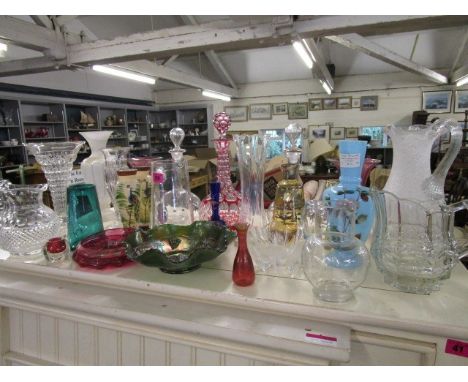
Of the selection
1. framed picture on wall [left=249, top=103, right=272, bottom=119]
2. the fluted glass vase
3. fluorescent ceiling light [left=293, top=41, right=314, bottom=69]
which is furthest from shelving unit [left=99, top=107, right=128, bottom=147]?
the fluted glass vase

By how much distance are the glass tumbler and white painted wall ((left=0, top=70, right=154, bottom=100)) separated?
16.8 ft

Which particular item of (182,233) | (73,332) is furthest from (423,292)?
(73,332)

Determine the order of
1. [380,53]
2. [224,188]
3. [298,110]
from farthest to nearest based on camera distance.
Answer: [298,110]
[380,53]
[224,188]

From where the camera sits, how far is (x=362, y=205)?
80 centimetres

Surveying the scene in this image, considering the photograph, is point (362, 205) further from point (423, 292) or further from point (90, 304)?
point (90, 304)

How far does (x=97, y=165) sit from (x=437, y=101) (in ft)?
22.9

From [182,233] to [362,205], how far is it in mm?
492

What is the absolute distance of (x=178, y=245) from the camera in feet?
2.85

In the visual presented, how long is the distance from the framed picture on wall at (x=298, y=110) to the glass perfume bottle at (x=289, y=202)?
21.2 feet

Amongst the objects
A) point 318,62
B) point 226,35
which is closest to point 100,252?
point 226,35

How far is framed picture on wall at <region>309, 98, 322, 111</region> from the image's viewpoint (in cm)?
695

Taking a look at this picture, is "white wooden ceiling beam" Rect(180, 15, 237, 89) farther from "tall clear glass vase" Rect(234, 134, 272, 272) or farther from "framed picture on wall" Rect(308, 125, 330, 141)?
"tall clear glass vase" Rect(234, 134, 272, 272)

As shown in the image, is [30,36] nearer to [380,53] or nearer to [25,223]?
[25,223]

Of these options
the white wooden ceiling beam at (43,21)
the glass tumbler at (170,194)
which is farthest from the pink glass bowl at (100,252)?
the white wooden ceiling beam at (43,21)
